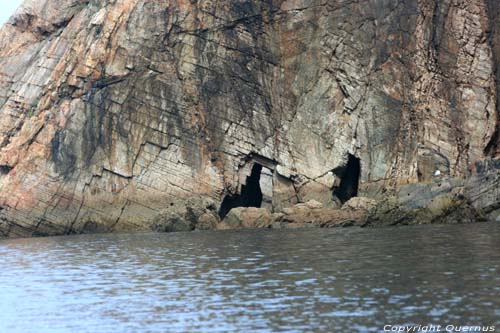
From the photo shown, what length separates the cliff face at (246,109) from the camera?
5381 cm

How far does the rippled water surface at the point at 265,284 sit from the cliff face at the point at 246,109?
11025 mm

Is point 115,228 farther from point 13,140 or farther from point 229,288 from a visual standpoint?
point 229,288

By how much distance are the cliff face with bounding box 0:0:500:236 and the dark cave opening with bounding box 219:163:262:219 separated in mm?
224

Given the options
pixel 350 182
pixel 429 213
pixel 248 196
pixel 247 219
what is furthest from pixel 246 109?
pixel 429 213

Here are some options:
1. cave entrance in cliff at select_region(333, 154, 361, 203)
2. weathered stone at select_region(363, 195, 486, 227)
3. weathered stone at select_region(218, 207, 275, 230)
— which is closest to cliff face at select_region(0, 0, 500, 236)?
cave entrance in cliff at select_region(333, 154, 361, 203)

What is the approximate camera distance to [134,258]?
38188 millimetres

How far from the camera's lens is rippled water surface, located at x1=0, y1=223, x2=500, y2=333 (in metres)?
21.3

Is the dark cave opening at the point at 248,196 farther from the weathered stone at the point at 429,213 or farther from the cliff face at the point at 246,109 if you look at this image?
the weathered stone at the point at 429,213

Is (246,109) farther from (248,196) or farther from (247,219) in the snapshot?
(247,219)

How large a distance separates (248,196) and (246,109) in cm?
617

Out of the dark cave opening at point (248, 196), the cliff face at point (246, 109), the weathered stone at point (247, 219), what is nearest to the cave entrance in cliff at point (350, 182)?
the cliff face at point (246, 109)

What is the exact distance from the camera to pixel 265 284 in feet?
89.3

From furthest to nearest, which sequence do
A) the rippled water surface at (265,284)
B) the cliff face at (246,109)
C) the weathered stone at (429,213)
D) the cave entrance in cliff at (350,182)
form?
the cave entrance in cliff at (350,182), the cliff face at (246,109), the weathered stone at (429,213), the rippled water surface at (265,284)

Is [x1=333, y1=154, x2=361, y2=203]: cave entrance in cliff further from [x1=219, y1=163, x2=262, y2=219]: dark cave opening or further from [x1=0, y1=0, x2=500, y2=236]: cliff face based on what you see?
[x1=219, y1=163, x2=262, y2=219]: dark cave opening
